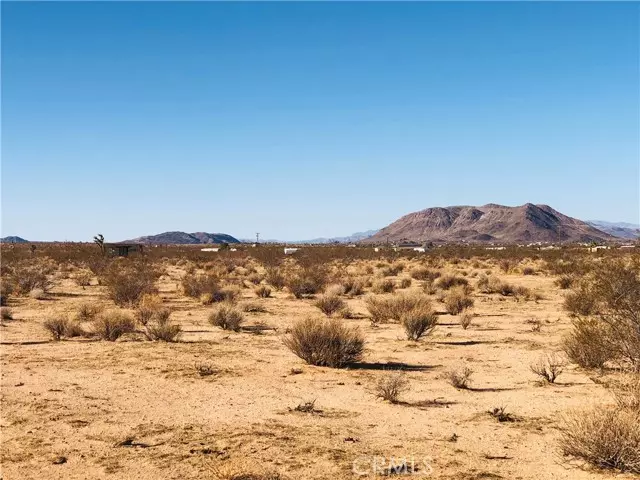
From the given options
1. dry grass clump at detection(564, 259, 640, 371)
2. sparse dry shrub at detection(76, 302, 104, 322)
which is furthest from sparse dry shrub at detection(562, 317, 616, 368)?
sparse dry shrub at detection(76, 302, 104, 322)

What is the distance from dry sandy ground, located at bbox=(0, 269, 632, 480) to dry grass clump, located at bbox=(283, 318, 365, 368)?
1.11ft

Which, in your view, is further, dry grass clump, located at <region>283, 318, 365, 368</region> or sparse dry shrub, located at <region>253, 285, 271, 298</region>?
sparse dry shrub, located at <region>253, 285, 271, 298</region>

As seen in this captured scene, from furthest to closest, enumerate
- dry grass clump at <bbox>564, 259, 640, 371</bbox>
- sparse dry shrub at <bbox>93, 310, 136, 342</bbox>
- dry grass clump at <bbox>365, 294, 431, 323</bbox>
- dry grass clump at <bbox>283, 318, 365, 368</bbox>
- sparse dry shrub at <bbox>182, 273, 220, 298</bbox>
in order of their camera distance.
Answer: sparse dry shrub at <bbox>182, 273, 220, 298</bbox>
dry grass clump at <bbox>365, 294, 431, 323</bbox>
sparse dry shrub at <bbox>93, 310, 136, 342</bbox>
dry grass clump at <bbox>283, 318, 365, 368</bbox>
dry grass clump at <bbox>564, 259, 640, 371</bbox>

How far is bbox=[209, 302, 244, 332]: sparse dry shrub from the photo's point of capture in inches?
681

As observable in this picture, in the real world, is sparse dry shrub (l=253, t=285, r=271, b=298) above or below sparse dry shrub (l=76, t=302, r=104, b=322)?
below

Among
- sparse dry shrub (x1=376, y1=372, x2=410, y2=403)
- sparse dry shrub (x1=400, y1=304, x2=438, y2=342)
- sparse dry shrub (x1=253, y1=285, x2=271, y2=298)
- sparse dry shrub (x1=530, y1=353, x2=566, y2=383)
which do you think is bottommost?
sparse dry shrub (x1=530, y1=353, x2=566, y2=383)

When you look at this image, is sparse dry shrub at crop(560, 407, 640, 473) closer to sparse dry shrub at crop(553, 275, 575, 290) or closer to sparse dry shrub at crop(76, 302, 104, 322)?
sparse dry shrub at crop(76, 302, 104, 322)

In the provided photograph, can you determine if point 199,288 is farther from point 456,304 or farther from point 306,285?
point 456,304

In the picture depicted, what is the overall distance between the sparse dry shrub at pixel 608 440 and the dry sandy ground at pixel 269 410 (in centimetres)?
16

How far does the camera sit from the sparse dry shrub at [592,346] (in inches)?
429

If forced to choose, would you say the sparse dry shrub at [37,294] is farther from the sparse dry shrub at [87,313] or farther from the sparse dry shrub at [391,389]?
the sparse dry shrub at [391,389]

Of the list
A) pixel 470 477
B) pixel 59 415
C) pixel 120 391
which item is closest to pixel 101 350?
pixel 120 391

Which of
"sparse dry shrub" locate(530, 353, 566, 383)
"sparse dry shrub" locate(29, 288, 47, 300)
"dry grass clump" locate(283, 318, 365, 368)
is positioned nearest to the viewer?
"sparse dry shrub" locate(530, 353, 566, 383)

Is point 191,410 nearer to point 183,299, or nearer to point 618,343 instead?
point 618,343
